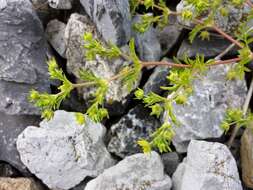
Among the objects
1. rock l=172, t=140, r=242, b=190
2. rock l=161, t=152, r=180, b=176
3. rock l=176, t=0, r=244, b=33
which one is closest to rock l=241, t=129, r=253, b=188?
rock l=172, t=140, r=242, b=190

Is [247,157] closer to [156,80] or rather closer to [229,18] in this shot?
[156,80]

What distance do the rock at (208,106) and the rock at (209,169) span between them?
128mm

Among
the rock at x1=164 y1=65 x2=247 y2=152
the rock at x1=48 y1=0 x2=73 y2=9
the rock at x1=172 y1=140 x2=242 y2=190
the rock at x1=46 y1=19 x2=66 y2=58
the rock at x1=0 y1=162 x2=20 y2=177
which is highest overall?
the rock at x1=48 y1=0 x2=73 y2=9

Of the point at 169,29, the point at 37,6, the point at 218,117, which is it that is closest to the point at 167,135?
the point at 218,117

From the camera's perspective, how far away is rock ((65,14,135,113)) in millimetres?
2967

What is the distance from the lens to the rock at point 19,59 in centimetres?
294

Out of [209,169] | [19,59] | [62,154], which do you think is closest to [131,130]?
[62,154]

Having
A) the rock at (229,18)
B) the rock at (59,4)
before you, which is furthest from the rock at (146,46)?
the rock at (59,4)

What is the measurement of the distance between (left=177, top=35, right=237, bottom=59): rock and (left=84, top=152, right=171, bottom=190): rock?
0.71 m

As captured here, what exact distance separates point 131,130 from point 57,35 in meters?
0.83

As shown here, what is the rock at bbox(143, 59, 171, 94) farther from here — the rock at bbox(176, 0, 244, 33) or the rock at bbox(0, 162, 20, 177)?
the rock at bbox(0, 162, 20, 177)

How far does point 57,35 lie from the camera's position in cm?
320

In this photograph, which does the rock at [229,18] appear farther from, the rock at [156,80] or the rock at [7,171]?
the rock at [7,171]

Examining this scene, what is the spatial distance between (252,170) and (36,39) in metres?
1.55
